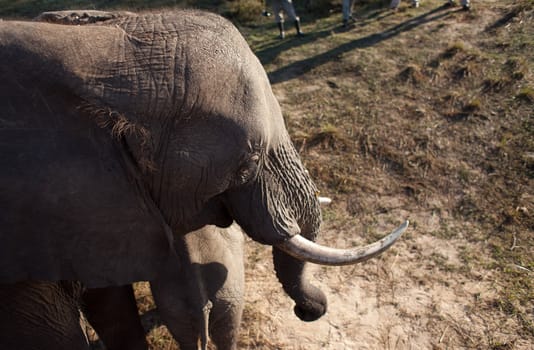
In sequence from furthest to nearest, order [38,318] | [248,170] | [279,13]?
[279,13]
[38,318]
[248,170]

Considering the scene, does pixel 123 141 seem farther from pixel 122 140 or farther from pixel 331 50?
pixel 331 50

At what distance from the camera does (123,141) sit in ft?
6.21

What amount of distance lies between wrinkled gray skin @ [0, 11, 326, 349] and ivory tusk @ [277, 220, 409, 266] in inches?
11.0

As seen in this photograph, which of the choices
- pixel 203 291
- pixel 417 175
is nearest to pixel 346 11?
pixel 417 175

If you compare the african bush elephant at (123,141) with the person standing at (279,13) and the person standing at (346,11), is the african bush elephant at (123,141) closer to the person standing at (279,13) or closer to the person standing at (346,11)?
the person standing at (279,13)

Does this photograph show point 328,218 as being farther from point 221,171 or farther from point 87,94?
point 87,94

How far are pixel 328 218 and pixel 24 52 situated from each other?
11.6ft

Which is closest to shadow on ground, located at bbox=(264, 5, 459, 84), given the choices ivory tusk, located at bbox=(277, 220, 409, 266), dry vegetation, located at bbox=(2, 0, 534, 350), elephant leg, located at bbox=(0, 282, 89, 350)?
dry vegetation, located at bbox=(2, 0, 534, 350)

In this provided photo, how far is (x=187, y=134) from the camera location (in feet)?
6.38

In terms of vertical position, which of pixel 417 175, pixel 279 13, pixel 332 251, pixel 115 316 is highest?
pixel 279 13

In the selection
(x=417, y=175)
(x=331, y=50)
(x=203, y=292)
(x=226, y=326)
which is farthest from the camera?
(x=331, y=50)

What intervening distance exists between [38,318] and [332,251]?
4.67ft

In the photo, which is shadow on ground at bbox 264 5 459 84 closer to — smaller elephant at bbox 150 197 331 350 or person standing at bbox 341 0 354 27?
person standing at bbox 341 0 354 27

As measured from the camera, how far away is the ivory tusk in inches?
94.1
